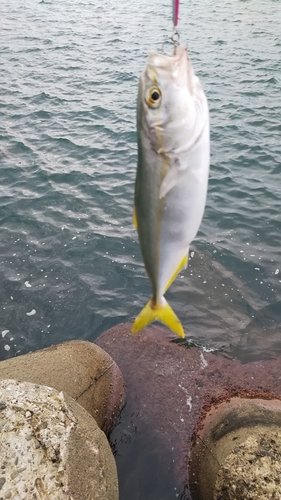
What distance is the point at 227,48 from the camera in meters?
20.4

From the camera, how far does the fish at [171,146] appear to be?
2.34m

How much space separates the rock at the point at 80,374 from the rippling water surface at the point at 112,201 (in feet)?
5.48

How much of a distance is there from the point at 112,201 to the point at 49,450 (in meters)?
7.43

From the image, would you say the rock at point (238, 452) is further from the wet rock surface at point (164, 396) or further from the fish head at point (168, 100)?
the fish head at point (168, 100)

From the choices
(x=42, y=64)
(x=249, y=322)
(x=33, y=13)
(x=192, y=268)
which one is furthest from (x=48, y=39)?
(x=249, y=322)

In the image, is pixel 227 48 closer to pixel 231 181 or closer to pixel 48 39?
pixel 48 39

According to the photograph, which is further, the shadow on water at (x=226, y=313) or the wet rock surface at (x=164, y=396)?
the shadow on water at (x=226, y=313)

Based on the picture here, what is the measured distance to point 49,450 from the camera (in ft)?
12.9

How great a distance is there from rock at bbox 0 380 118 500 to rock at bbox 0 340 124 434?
2.50ft

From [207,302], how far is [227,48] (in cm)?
1575

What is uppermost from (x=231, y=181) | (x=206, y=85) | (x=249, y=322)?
(x=206, y=85)

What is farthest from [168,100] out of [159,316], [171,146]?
[159,316]

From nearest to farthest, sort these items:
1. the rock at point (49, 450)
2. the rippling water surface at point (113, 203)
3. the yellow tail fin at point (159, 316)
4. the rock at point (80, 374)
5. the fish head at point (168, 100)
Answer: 1. the fish head at point (168, 100)
2. the yellow tail fin at point (159, 316)
3. the rock at point (49, 450)
4. the rock at point (80, 374)
5. the rippling water surface at point (113, 203)

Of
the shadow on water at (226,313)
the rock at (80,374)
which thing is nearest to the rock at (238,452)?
the rock at (80,374)
